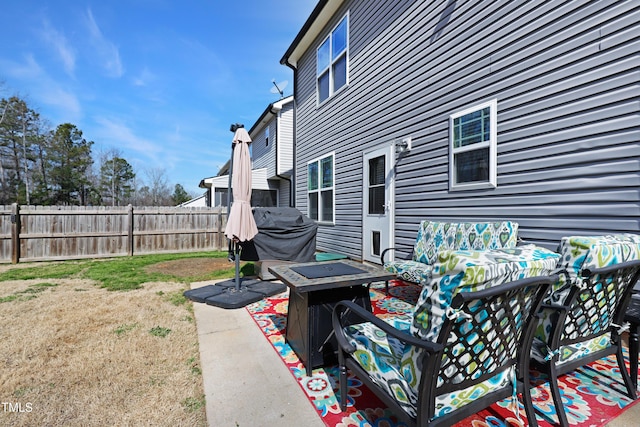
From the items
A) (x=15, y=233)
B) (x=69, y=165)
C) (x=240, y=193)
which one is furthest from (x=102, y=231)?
(x=69, y=165)

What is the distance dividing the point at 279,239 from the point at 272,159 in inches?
324

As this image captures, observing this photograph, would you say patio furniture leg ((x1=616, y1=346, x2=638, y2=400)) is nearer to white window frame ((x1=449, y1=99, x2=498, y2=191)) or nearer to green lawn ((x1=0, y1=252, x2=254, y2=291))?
white window frame ((x1=449, y1=99, x2=498, y2=191))

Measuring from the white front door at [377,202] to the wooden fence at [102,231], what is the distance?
594 cm

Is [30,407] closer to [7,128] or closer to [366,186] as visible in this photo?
[366,186]

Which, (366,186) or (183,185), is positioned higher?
(183,185)

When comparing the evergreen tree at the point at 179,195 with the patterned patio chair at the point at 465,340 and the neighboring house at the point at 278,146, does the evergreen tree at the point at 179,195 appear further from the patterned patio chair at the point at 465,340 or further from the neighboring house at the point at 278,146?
the patterned patio chair at the point at 465,340

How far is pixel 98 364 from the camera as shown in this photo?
236cm

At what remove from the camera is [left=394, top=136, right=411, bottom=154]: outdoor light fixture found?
494 centimetres

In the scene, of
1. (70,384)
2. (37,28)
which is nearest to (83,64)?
(37,28)

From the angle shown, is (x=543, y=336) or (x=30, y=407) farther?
(x=30, y=407)

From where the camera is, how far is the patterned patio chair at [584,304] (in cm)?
149

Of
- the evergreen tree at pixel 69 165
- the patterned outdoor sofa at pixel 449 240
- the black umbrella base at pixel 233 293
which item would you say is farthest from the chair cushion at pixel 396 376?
the evergreen tree at pixel 69 165

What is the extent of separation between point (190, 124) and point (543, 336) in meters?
28.2

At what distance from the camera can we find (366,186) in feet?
19.8
